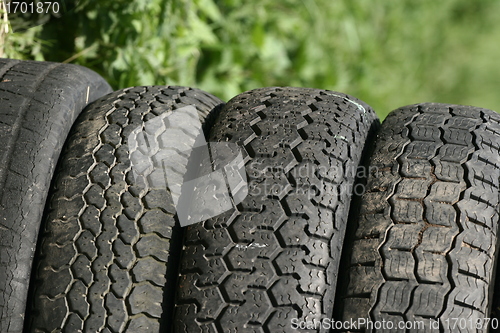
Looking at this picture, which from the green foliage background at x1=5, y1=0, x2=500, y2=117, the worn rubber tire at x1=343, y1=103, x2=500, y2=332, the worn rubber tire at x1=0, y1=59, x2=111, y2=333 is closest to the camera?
the worn rubber tire at x1=343, y1=103, x2=500, y2=332

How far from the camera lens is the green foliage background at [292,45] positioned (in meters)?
2.93

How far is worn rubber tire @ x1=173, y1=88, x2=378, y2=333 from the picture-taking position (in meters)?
1.53

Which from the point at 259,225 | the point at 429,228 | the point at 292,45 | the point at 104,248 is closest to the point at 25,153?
the point at 104,248

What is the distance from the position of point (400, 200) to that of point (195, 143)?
621mm

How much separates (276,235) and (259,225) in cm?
5

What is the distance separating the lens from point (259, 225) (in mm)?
1597

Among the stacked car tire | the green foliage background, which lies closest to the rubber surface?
the stacked car tire

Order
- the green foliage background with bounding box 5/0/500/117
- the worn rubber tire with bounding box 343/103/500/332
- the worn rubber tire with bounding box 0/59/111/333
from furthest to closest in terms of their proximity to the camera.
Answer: the green foliage background with bounding box 5/0/500/117, the worn rubber tire with bounding box 0/59/111/333, the worn rubber tire with bounding box 343/103/500/332

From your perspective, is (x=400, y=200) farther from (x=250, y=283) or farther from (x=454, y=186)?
(x=250, y=283)

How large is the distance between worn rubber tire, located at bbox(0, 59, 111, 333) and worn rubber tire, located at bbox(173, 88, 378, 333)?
1.40 ft

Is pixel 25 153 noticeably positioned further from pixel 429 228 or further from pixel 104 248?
pixel 429 228

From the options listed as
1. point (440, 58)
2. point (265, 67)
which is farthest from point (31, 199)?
point (440, 58)

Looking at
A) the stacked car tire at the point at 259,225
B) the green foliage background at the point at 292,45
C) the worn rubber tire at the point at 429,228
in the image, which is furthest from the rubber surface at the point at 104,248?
the green foliage background at the point at 292,45

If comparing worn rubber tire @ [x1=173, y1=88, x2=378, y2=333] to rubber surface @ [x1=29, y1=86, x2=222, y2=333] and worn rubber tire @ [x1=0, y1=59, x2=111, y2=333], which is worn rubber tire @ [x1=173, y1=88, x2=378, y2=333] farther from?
worn rubber tire @ [x1=0, y1=59, x2=111, y2=333]
